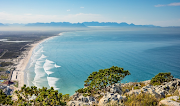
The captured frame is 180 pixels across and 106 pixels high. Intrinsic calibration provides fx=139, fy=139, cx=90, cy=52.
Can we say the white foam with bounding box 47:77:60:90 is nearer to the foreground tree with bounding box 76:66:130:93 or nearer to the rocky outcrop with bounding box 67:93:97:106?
the foreground tree with bounding box 76:66:130:93

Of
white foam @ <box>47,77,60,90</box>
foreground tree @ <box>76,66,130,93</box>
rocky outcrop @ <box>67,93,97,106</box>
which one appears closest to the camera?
rocky outcrop @ <box>67,93,97,106</box>

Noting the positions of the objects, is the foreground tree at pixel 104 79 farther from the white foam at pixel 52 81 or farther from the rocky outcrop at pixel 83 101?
the white foam at pixel 52 81

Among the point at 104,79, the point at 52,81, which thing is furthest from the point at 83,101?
the point at 52,81

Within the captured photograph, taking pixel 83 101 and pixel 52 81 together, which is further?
pixel 52 81

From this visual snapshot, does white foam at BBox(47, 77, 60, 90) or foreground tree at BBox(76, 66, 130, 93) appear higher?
foreground tree at BBox(76, 66, 130, 93)

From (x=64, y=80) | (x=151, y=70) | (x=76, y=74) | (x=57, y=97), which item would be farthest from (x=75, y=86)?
(x=57, y=97)

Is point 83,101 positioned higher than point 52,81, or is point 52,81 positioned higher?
point 83,101

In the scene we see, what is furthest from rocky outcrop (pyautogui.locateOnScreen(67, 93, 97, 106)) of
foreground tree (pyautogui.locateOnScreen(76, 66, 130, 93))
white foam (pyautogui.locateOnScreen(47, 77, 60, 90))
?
white foam (pyautogui.locateOnScreen(47, 77, 60, 90))

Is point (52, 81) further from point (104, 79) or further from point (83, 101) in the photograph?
point (83, 101)

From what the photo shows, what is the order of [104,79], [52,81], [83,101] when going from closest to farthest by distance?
[83,101]
[104,79]
[52,81]

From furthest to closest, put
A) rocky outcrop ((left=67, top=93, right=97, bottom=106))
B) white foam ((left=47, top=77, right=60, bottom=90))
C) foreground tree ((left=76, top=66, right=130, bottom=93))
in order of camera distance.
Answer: white foam ((left=47, top=77, right=60, bottom=90)) < foreground tree ((left=76, top=66, right=130, bottom=93)) < rocky outcrop ((left=67, top=93, right=97, bottom=106))

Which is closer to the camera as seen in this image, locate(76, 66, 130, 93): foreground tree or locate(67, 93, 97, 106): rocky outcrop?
locate(67, 93, 97, 106): rocky outcrop

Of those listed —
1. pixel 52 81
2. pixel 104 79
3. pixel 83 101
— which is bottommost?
pixel 52 81
